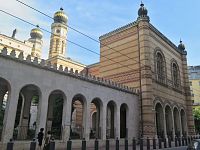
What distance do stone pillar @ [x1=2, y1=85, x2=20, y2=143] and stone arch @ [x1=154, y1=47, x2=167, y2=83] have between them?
51.5 ft

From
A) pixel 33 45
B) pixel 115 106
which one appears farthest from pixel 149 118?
pixel 33 45

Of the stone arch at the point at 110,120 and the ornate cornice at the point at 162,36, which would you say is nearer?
the stone arch at the point at 110,120

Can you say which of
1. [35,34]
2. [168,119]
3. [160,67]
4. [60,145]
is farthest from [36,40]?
[60,145]

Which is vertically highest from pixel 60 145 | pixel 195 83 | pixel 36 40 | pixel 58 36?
pixel 36 40

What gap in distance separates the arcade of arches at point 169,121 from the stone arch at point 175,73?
328cm

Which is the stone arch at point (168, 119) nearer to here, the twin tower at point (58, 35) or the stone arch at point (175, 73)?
the stone arch at point (175, 73)

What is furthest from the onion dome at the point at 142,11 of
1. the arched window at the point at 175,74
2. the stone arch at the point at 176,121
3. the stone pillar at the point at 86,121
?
the stone pillar at the point at 86,121

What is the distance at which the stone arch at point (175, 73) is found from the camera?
90.3 feet

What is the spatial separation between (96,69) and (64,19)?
24.9 meters

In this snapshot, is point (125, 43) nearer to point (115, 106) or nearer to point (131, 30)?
point (131, 30)

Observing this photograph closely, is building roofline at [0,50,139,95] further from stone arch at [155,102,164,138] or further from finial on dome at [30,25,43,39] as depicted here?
finial on dome at [30,25,43,39]

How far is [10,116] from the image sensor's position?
12.1 meters

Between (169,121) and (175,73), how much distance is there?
7.19m

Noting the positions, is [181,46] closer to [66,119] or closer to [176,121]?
[176,121]
